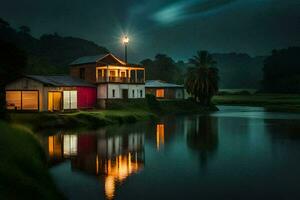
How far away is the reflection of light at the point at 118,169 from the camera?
2152cm

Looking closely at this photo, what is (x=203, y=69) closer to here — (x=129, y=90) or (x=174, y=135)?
(x=129, y=90)

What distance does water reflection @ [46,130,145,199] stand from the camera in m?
25.0

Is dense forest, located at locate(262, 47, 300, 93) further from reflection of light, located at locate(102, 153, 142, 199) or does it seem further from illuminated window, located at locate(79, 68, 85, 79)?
reflection of light, located at locate(102, 153, 142, 199)

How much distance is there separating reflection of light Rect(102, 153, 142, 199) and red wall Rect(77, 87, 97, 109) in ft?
121

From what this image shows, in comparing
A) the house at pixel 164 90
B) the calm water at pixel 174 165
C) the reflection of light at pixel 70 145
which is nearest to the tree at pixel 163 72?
the house at pixel 164 90

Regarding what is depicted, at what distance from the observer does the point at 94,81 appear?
245 ft

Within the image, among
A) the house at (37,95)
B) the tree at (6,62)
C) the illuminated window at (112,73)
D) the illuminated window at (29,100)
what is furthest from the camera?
the illuminated window at (112,73)

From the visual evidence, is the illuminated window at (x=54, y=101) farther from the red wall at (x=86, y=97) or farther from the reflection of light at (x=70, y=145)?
the reflection of light at (x=70, y=145)

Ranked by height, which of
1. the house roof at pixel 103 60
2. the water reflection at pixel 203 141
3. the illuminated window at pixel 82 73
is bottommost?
the water reflection at pixel 203 141

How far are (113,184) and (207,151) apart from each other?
47.9 ft

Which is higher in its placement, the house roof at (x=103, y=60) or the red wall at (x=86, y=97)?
the house roof at (x=103, y=60)

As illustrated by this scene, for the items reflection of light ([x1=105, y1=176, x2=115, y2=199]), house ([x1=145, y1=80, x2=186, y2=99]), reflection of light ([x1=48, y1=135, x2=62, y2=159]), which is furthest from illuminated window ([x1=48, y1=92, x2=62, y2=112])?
house ([x1=145, y1=80, x2=186, y2=99])

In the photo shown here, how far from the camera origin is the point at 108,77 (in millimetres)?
73500

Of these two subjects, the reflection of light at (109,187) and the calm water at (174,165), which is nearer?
the reflection of light at (109,187)
